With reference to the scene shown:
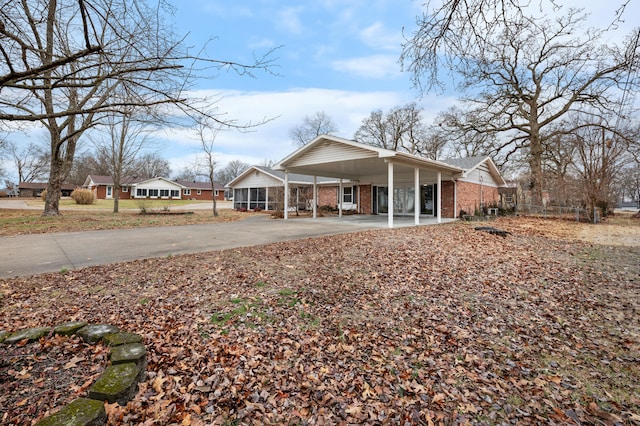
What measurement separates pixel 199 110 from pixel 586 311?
5.58 m

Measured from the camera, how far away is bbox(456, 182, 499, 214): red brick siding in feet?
56.5

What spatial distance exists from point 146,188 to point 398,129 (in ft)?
A: 125

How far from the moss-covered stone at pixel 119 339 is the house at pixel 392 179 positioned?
9662 millimetres

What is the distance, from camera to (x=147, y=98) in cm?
312

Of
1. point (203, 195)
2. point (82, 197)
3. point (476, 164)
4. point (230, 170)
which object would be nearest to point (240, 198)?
point (82, 197)

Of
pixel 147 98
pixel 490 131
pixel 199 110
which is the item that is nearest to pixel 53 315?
pixel 147 98

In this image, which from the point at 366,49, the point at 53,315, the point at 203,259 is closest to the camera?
the point at 53,315

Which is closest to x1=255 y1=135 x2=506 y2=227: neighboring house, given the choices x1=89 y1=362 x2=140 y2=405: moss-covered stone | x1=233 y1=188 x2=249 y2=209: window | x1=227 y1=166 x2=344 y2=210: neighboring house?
x1=227 y1=166 x2=344 y2=210: neighboring house

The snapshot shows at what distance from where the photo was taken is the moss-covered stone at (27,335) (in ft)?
9.23

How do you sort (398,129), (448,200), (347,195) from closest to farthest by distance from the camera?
(448,200)
(347,195)
(398,129)

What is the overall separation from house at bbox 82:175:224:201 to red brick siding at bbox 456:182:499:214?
34236 millimetres

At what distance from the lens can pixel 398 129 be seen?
33125mm

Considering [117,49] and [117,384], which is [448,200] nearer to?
[117,49]

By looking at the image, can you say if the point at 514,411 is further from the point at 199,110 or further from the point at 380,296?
the point at 199,110
